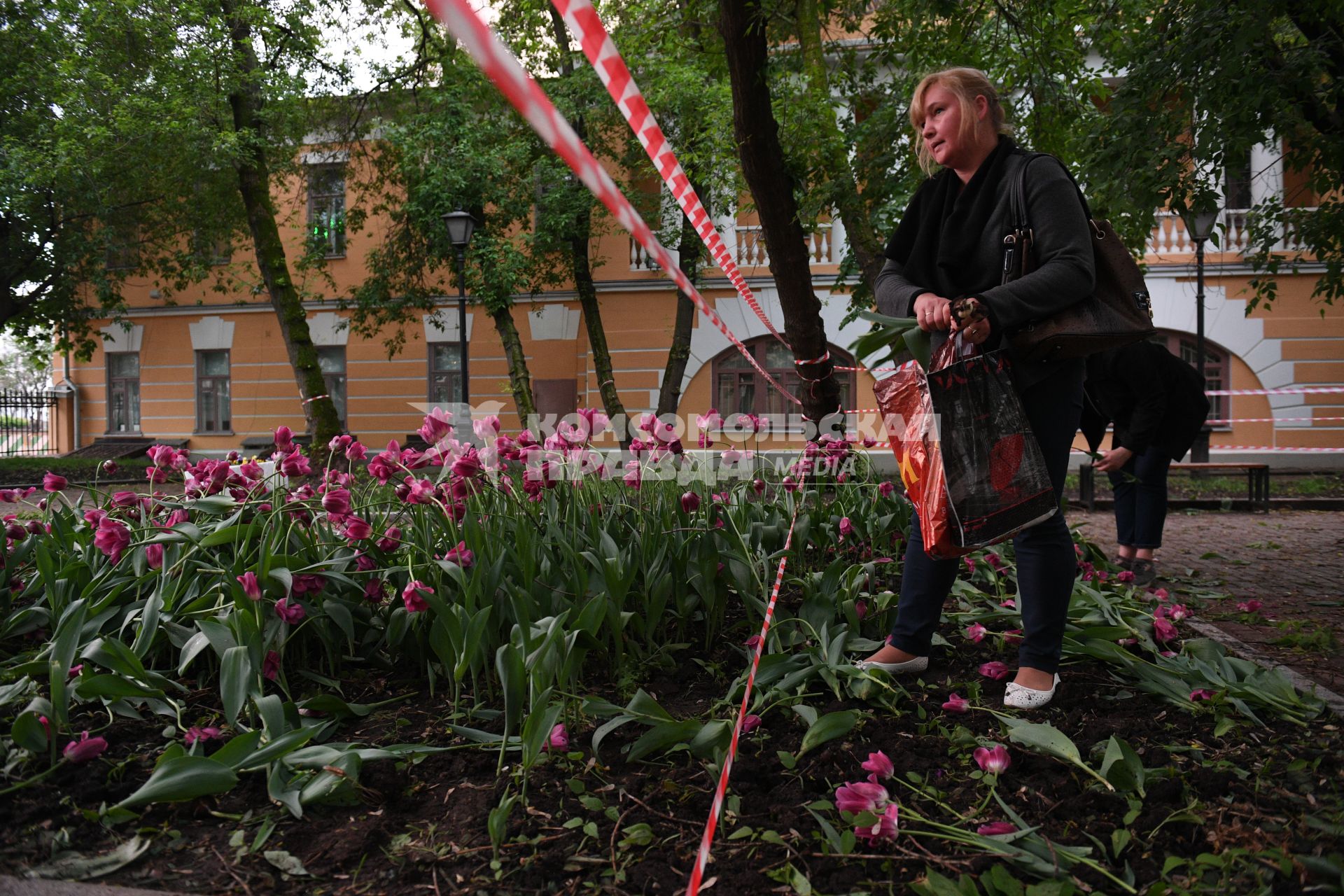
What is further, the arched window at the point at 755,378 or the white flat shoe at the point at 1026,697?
the arched window at the point at 755,378

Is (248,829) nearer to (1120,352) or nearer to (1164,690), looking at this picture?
(1164,690)

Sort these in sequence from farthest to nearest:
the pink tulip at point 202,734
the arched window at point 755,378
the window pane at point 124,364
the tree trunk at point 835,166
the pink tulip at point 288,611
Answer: the window pane at point 124,364, the arched window at point 755,378, the tree trunk at point 835,166, the pink tulip at point 288,611, the pink tulip at point 202,734

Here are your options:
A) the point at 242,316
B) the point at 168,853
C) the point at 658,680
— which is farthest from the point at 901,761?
the point at 242,316

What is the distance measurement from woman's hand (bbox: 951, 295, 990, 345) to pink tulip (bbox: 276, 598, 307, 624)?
189 cm

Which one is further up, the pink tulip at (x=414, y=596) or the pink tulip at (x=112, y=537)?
the pink tulip at (x=112, y=537)

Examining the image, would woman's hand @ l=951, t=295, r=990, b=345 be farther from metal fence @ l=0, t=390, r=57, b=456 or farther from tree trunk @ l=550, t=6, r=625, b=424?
metal fence @ l=0, t=390, r=57, b=456

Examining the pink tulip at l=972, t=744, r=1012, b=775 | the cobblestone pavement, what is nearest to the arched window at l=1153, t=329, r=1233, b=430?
the cobblestone pavement

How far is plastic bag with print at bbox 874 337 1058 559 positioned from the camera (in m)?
2.37

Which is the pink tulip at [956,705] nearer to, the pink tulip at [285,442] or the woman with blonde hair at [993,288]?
the woman with blonde hair at [993,288]

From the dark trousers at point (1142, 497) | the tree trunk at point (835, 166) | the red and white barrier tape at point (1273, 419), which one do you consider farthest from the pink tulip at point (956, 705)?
the red and white barrier tape at point (1273, 419)

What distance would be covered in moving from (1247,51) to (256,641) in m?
6.14

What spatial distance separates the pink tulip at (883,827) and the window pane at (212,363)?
2281 cm

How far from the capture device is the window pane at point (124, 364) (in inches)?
871

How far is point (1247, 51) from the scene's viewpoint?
18.0 feet
